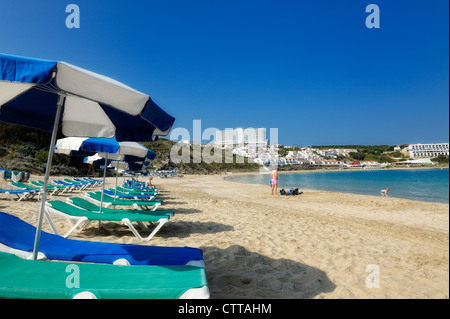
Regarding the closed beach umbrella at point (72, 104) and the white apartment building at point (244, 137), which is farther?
the white apartment building at point (244, 137)

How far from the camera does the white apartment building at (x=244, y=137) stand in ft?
482

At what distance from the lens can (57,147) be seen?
481cm

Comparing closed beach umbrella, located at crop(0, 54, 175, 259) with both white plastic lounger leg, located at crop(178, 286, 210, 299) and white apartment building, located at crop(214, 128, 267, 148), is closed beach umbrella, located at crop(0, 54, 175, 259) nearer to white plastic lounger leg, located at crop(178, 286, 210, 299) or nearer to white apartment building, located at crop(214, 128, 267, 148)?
white plastic lounger leg, located at crop(178, 286, 210, 299)

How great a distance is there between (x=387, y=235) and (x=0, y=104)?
22.2 ft

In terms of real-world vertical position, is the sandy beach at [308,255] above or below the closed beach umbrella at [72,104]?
below

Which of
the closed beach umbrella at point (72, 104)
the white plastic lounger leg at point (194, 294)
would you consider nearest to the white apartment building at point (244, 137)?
the closed beach umbrella at point (72, 104)

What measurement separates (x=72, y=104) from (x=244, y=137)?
151194mm

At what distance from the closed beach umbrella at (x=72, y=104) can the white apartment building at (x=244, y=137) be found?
448ft

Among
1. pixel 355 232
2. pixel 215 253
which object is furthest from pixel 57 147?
pixel 355 232

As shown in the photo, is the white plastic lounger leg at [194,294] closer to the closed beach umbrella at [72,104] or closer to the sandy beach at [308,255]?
the sandy beach at [308,255]

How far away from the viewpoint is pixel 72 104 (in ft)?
9.80

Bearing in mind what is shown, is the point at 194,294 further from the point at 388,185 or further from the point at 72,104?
the point at 388,185

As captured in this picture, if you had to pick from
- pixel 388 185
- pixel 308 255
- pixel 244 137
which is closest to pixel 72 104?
pixel 308 255

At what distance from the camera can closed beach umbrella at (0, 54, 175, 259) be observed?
1.72 meters
